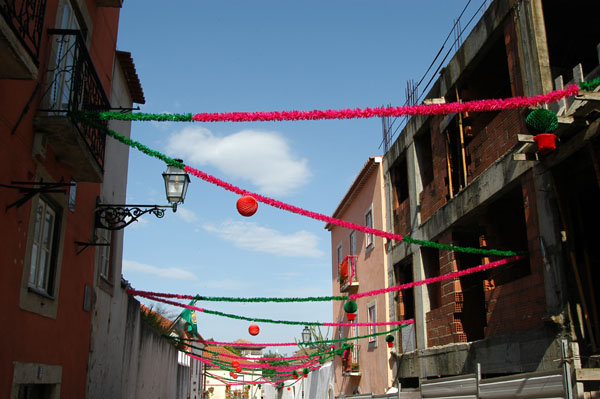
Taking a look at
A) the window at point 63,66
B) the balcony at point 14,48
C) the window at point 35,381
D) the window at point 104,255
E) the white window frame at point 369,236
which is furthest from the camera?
the white window frame at point 369,236

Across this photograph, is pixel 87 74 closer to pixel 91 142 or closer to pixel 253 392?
pixel 91 142

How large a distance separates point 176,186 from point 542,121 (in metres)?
5.64

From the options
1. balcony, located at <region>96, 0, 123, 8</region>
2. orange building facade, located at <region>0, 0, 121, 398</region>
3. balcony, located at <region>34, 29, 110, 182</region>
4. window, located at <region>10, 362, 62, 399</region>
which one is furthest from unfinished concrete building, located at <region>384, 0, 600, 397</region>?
→ balcony, located at <region>96, 0, 123, 8</region>

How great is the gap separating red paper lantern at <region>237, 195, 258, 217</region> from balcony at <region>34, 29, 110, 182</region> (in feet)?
6.71

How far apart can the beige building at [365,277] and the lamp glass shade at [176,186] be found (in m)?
10.4

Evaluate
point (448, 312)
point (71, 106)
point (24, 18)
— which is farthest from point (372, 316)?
point (24, 18)

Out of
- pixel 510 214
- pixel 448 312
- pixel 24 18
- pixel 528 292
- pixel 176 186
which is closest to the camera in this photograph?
pixel 24 18

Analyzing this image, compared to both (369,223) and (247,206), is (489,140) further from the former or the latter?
(369,223)

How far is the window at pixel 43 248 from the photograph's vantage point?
686cm

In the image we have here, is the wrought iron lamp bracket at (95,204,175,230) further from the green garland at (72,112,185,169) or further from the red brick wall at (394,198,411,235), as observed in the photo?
the red brick wall at (394,198,411,235)

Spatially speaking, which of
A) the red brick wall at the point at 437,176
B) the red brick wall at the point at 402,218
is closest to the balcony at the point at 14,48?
the red brick wall at the point at 437,176

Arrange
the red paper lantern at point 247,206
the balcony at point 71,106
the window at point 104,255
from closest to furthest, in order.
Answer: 1. the balcony at point 71,106
2. the red paper lantern at point 247,206
3. the window at point 104,255

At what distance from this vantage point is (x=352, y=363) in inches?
829

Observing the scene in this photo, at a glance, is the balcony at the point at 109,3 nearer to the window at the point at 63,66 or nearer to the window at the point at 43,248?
the window at the point at 63,66
